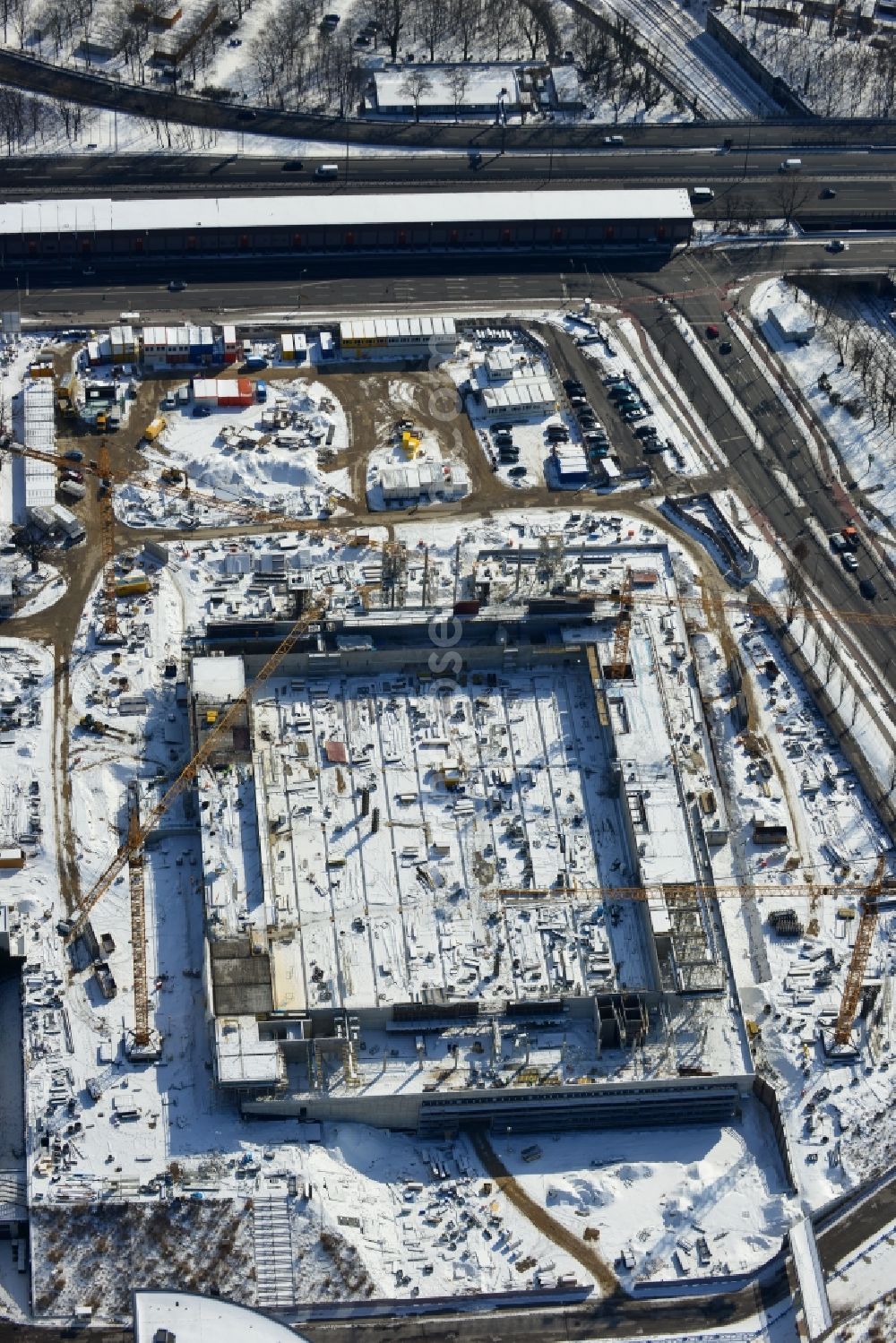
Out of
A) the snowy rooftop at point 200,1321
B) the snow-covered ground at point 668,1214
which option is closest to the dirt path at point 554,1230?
the snow-covered ground at point 668,1214

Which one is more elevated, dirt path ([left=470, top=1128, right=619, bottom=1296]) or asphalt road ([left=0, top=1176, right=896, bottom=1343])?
dirt path ([left=470, top=1128, right=619, bottom=1296])

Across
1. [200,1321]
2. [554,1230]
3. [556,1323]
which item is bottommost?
[556,1323]

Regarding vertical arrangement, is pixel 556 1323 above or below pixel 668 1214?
below

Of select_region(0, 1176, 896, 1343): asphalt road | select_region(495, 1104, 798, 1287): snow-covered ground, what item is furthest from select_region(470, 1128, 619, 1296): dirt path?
select_region(0, 1176, 896, 1343): asphalt road

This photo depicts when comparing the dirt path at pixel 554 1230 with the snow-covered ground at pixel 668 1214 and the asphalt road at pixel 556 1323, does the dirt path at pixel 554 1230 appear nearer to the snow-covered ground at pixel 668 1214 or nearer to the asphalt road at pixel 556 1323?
the snow-covered ground at pixel 668 1214

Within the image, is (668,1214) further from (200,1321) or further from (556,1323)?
(200,1321)

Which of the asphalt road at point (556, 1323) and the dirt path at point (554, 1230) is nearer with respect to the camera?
the asphalt road at point (556, 1323)

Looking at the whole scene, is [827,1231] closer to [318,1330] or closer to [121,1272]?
[318,1330]

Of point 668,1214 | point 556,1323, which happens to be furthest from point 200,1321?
point 668,1214

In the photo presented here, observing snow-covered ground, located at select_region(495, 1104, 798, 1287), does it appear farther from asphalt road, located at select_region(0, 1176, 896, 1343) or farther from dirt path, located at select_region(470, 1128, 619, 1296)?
asphalt road, located at select_region(0, 1176, 896, 1343)
